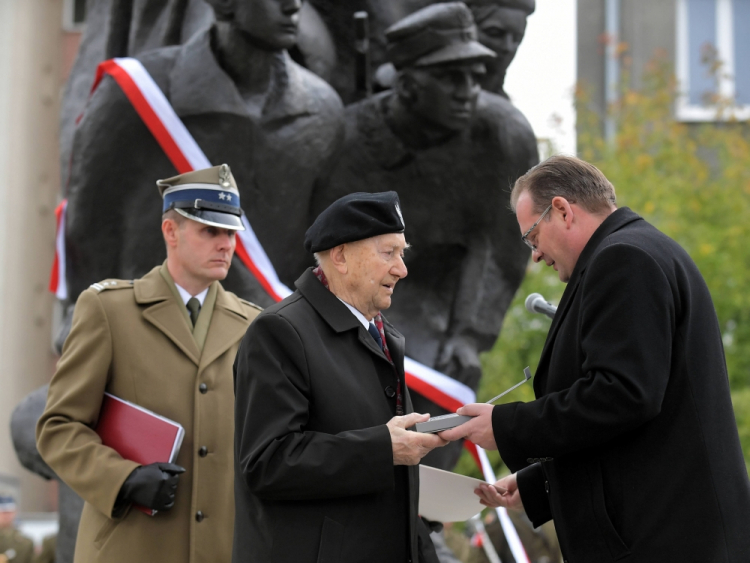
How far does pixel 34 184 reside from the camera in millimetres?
21969

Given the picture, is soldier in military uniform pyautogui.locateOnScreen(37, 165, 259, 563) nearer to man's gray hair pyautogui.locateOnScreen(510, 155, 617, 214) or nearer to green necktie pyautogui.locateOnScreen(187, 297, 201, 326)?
green necktie pyautogui.locateOnScreen(187, 297, 201, 326)

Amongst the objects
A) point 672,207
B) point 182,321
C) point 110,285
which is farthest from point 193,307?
point 672,207

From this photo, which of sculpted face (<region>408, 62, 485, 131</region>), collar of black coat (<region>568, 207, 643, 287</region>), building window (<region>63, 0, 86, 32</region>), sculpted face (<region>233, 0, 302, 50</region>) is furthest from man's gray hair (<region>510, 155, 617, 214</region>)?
building window (<region>63, 0, 86, 32</region>)

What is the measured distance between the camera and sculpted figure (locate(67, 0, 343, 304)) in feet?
14.5

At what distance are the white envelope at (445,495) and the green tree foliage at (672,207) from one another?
1021 cm

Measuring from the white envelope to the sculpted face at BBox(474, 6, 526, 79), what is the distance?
8.16 ft

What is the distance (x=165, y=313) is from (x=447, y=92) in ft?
6.16

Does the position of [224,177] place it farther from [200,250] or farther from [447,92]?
[447,92]

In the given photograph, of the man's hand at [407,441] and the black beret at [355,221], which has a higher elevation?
the black beret at [355,221]

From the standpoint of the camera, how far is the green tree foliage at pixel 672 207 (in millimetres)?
13969

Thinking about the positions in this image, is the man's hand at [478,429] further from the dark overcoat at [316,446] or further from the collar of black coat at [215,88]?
the collar of black coat at [215,88]

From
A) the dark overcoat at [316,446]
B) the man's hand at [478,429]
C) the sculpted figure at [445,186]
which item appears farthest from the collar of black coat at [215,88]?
the man's hand at [478,429]

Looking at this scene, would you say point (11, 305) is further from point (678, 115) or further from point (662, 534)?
point (662, 534)

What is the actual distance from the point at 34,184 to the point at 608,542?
21092 mm
